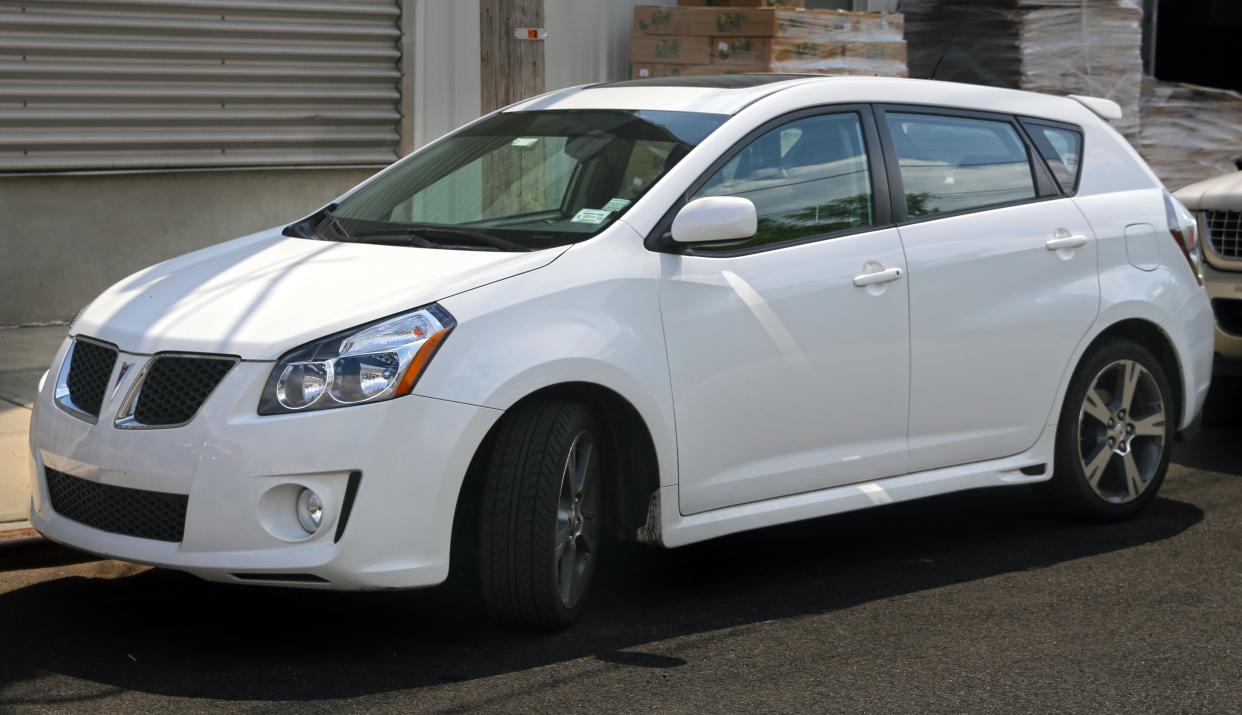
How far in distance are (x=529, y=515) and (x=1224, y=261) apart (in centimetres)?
527

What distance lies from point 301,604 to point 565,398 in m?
1.17

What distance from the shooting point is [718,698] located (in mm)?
4727

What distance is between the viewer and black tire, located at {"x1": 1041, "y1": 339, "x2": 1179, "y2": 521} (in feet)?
21.9

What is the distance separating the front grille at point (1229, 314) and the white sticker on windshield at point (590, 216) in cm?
456

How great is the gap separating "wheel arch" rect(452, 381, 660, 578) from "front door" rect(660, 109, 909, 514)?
122 mm

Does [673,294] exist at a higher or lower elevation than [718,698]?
higher

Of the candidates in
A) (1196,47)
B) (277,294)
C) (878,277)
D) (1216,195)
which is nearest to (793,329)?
(878,277)

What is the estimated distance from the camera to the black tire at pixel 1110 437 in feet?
21.9

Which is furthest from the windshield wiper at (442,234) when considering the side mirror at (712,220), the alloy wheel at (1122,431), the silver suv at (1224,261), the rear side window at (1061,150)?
the silver suv at (1224,261)

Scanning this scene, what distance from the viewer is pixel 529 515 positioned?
16.5 ft

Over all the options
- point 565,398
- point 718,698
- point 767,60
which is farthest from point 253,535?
point 767,60

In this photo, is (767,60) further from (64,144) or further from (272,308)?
(272,308)

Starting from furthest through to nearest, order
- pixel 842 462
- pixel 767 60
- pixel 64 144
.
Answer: pixel 767 60, pixel 64 144, pixel 842 462

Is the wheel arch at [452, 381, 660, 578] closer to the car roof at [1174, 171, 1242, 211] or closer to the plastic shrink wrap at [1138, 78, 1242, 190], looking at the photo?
the car roof at [1174, 171, 1242, 211]
